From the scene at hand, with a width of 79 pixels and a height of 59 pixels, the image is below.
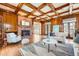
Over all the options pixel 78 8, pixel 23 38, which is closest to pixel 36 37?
pixel 23 38

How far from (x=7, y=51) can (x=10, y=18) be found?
711 mm

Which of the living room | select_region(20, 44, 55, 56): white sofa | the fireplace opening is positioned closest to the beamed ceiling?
the living room

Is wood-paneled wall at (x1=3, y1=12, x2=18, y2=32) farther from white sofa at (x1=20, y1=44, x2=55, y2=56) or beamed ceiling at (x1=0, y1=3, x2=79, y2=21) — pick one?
white sofa at (x1=20, y1=44, x2=55, y2=56)

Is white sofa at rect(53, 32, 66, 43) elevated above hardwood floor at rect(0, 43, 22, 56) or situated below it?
above

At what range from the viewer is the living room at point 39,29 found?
2088 millimetres

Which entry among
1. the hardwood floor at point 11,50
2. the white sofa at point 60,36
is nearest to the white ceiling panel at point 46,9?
the white sofa at point 60,36

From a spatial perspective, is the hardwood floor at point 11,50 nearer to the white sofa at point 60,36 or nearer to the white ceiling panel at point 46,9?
the white sofa at point 60,36

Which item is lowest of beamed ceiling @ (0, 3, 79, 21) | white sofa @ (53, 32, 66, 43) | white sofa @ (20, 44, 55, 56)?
white sofa @ (20, 44, 55, 56)

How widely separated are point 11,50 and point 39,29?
2.53 feet

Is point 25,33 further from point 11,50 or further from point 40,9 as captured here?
point 40,9

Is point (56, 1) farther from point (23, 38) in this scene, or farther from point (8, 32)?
point (8, 32)

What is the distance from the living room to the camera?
2.09 meters

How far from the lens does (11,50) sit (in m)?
2.10

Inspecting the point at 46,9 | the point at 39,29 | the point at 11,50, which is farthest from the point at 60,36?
the point at 11,50
